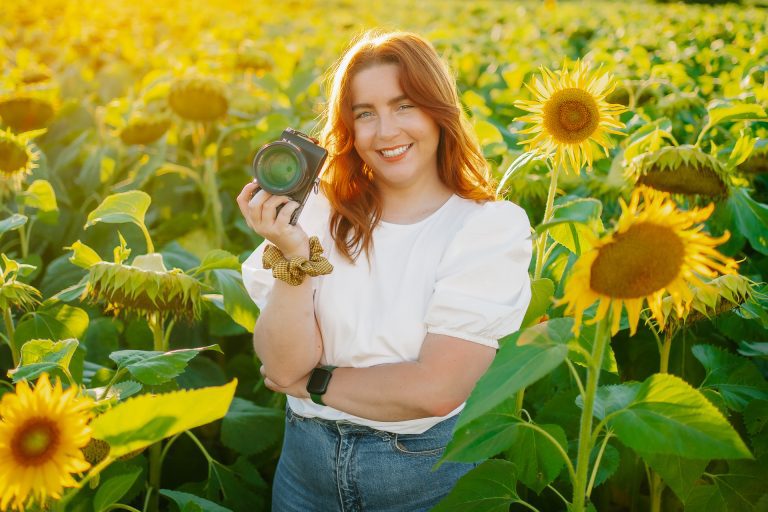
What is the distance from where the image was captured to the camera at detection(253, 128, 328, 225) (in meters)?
1.66

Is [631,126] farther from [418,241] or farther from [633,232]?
[633,232]

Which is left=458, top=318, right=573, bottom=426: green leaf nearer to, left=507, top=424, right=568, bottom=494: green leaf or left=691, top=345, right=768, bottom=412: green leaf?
left=507, top=424, right=568, bottom=494: green leaf

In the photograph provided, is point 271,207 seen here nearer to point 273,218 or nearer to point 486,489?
point 273,218

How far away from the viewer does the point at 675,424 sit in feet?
3.84

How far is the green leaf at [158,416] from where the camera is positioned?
1146mm

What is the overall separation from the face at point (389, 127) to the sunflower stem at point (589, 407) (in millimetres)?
740

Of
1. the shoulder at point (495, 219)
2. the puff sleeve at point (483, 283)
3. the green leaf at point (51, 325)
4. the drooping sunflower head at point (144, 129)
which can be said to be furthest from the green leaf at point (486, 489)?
the drooping sunflower head at point (144, 129)

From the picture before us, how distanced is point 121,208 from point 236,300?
0.39 metres

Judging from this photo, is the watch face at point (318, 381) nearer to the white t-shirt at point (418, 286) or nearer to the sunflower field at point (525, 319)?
the white t-shirt at point (418, 286)

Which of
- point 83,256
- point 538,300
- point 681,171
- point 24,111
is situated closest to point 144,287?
point 83,256

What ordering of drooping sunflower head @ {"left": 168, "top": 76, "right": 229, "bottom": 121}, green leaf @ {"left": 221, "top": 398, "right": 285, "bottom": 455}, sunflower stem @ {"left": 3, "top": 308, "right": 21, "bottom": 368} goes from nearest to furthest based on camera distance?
sunflower stem @ {"left": 3, "top": 308, "right": 21, "bottom": 368}
green leaf @ {"left": 221, "top": 398, "right": 285, "bottom": 455}
drooping sunflower head @ {"left": 168, "top": 76, "right": 229, "bottom": 121}

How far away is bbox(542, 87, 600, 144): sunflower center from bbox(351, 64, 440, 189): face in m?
0.28

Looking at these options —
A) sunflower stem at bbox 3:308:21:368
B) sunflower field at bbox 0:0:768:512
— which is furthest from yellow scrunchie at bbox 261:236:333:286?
sunflower stem at bbox 3:308:21:368

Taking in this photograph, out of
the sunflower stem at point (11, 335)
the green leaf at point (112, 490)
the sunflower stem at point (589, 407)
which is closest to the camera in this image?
the sunflower stem at point (589, 407)
